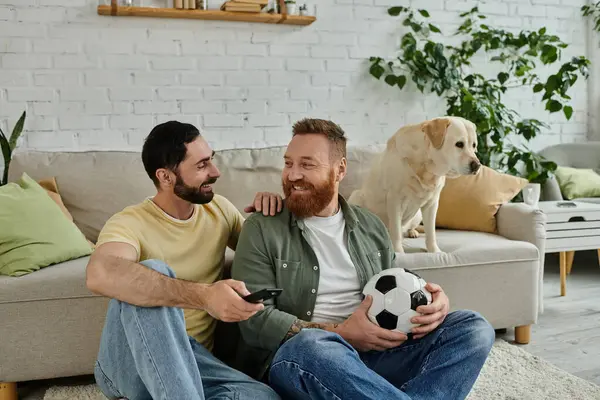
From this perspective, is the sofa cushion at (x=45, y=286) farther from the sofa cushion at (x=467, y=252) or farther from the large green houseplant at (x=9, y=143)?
the sofa cushion at (x=467, y=252)

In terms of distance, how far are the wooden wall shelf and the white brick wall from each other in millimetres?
43

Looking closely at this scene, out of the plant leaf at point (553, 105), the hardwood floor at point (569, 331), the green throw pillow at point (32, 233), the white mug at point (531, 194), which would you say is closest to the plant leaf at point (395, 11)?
the plant leaf at point (553, 105)

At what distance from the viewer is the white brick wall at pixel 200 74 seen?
3346 mm

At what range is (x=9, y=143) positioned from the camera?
3049 mm

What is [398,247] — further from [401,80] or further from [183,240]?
[401,80]

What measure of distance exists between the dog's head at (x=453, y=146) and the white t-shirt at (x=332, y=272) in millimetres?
775

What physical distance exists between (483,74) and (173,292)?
10.6 feet

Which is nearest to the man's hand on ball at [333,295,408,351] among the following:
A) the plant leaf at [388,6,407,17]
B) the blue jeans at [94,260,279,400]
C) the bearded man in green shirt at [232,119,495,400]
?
the bearded man in green shirt at [232,119,495,400]

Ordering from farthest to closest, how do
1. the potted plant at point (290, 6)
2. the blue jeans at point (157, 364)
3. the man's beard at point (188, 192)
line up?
1. the potted plant at point (290, 6)
2. the man's beard at point (188, 192)
3. the blue jeans at point (157, 364)

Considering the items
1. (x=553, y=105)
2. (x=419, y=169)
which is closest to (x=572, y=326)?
(x=419, y=169)

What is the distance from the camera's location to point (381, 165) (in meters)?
2.81

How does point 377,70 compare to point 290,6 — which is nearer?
point 290,6

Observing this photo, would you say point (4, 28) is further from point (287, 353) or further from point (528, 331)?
point (528, 331)

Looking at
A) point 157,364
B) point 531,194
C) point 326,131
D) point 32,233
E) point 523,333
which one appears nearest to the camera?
point 157,364
